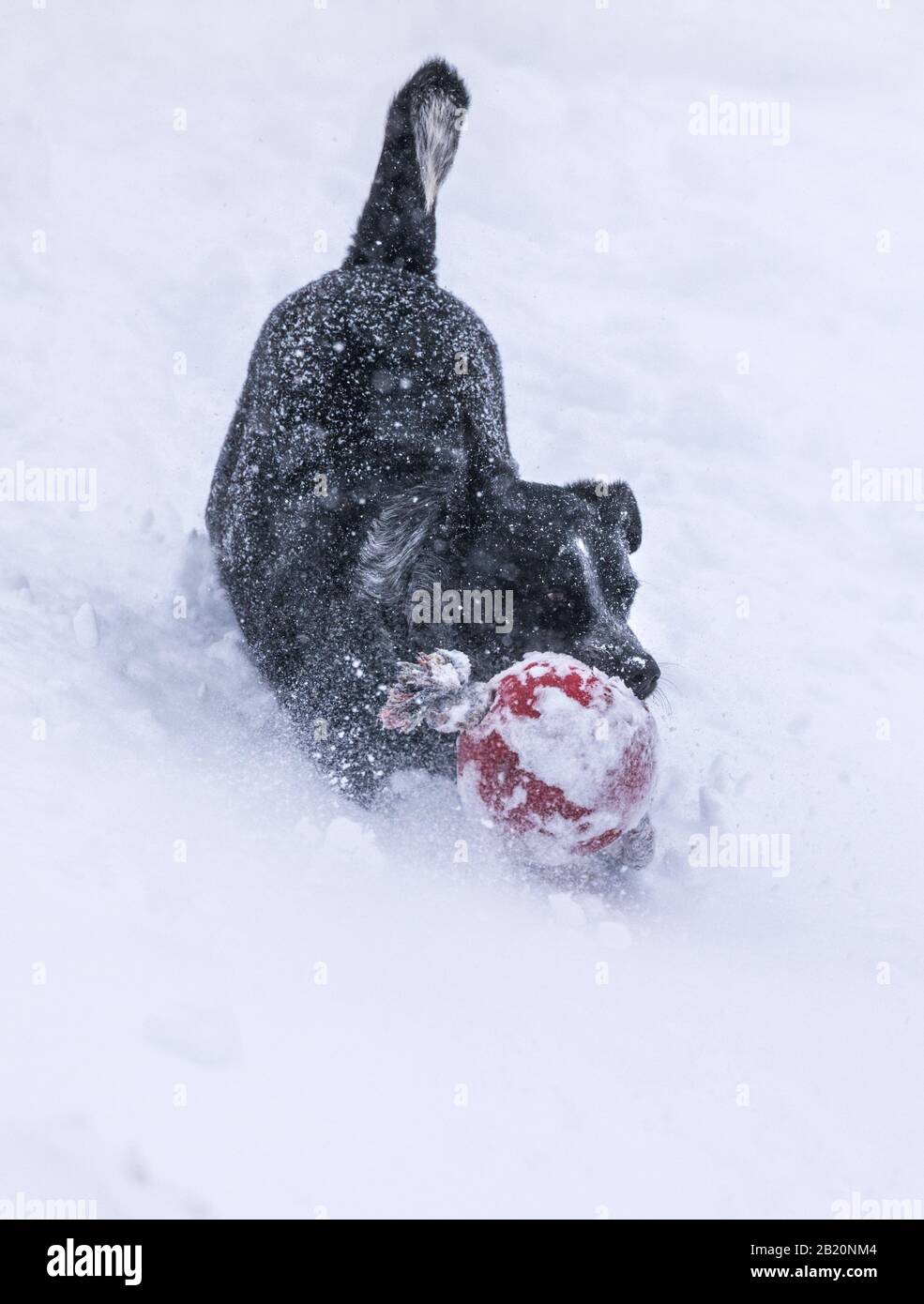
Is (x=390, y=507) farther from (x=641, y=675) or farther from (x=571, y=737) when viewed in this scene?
(x=571, y=737)

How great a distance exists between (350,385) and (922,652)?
2802 millimetres

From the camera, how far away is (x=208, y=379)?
223 inches

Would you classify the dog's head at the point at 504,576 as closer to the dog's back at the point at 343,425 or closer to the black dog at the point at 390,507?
the black dog at the point at 390,507

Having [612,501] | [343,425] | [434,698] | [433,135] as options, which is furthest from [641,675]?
[433,135]

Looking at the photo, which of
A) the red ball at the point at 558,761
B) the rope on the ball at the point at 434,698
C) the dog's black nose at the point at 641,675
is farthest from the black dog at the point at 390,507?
the red ball at the point at 558,761

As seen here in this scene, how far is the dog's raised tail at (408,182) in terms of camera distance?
430cm

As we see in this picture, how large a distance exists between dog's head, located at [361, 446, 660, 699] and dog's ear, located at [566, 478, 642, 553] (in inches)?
7.3

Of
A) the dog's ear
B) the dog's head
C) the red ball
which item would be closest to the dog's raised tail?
the dog's ear

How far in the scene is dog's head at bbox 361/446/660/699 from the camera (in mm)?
2961

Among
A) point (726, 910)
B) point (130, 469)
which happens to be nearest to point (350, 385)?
point (130, 469)

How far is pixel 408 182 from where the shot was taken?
430 cm

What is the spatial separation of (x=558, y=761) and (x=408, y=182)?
2865mm

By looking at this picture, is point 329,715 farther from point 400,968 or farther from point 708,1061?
point 708,1061

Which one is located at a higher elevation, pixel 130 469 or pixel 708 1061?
pixel 130 469
